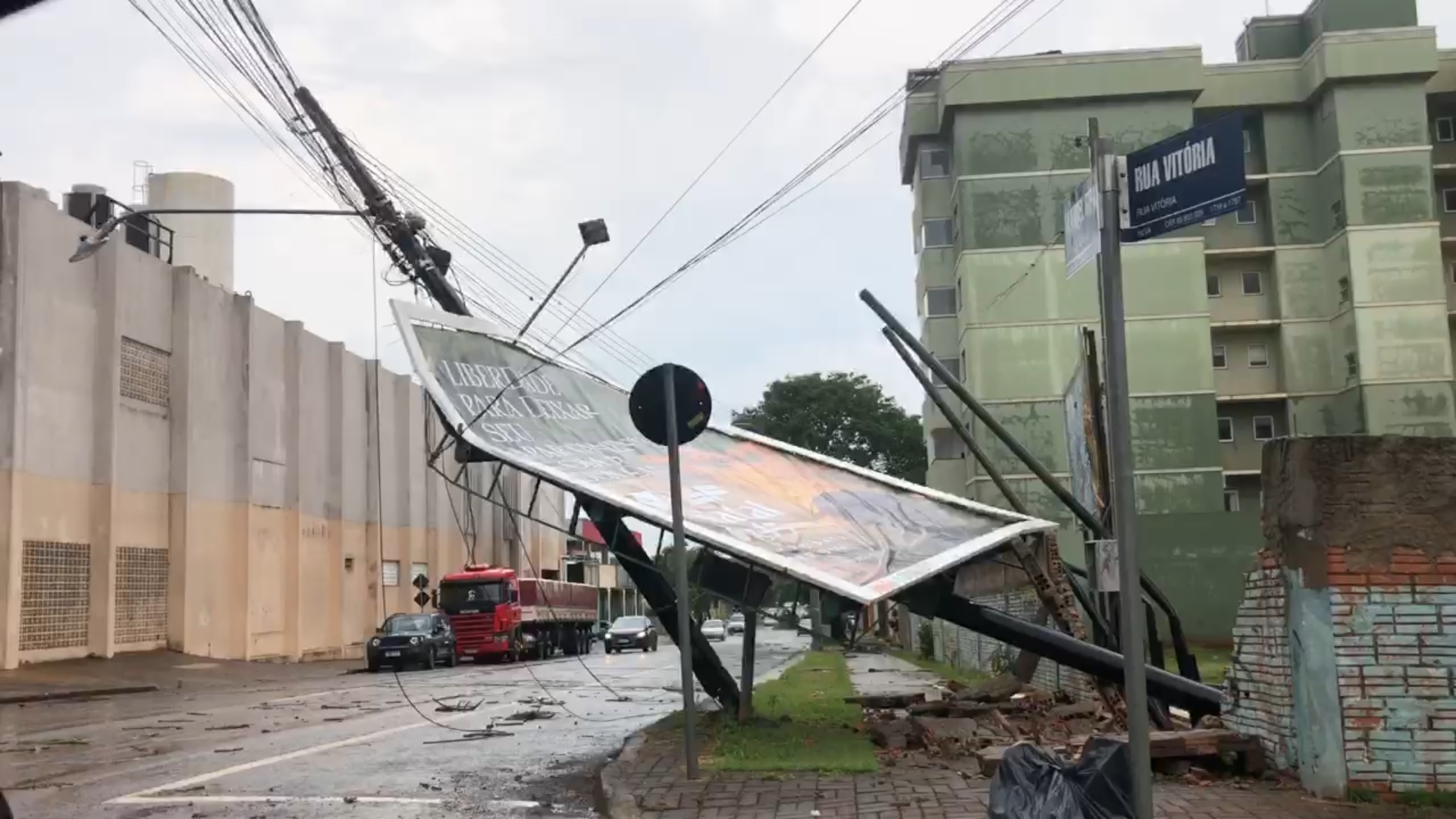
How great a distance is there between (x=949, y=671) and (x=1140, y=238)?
22.1 meters

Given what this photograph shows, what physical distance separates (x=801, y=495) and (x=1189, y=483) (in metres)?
31.3

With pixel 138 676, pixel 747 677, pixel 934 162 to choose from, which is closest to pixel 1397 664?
pixel 747 677

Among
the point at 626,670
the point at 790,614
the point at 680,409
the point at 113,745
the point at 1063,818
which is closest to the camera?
the point at 1063,818

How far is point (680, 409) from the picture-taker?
1009 cm

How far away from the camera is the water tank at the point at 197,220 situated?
41312mm

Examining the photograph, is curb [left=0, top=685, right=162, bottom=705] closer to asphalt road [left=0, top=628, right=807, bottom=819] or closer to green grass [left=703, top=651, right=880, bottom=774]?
asphalt road [left=0, top=628, right=807, bottom=819]

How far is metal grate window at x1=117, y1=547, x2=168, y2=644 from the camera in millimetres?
31297

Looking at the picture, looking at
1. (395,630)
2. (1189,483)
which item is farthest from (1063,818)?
(1189,483)

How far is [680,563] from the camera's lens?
966 centimetres

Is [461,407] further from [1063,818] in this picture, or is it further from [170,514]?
[170,514]

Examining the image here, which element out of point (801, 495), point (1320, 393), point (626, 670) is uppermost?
A: point (1320, 393)

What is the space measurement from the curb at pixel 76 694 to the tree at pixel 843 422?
144 feet

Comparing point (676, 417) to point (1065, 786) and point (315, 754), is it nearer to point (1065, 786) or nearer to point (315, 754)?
point (1065, 786)

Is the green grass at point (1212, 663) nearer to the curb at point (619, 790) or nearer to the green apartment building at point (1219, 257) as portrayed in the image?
the curb at point (619, 790)
